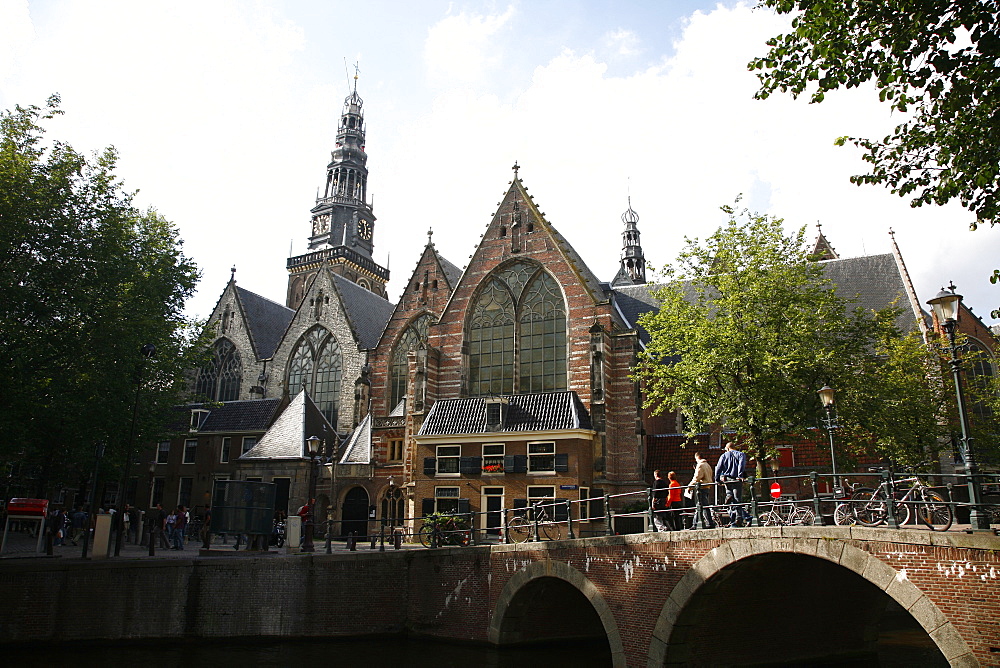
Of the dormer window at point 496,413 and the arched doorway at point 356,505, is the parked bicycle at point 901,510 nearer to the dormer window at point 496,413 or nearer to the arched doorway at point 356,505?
the dormer window at point 496,413

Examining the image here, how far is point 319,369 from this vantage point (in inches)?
1582

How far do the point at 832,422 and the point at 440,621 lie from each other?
12.2m

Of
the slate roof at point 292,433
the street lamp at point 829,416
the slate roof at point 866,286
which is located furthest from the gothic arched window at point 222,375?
the street lamp at point 829,416

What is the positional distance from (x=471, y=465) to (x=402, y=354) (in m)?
10.5

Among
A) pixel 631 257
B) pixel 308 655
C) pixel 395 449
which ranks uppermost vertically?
pixel 631 257

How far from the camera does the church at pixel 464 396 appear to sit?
27125 millimetres

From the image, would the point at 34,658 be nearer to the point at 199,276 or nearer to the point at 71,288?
the point at 71,288

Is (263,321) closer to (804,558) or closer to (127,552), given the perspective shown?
(127,552)

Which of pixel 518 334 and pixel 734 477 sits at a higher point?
pixel 518 334

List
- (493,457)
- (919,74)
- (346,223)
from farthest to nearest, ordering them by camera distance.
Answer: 1. (346,223)
2. (493,457)
3. (919,74)

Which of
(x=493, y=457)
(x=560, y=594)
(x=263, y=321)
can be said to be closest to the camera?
(x=560, y=594)

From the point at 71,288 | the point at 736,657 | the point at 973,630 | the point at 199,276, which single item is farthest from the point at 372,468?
the point at 973,630

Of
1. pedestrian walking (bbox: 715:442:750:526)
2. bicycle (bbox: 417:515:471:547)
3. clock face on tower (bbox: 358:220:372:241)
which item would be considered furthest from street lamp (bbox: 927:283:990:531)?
clock face on tower (bbox: 358:220:372:241)

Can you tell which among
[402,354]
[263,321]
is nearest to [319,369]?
[402,354]
